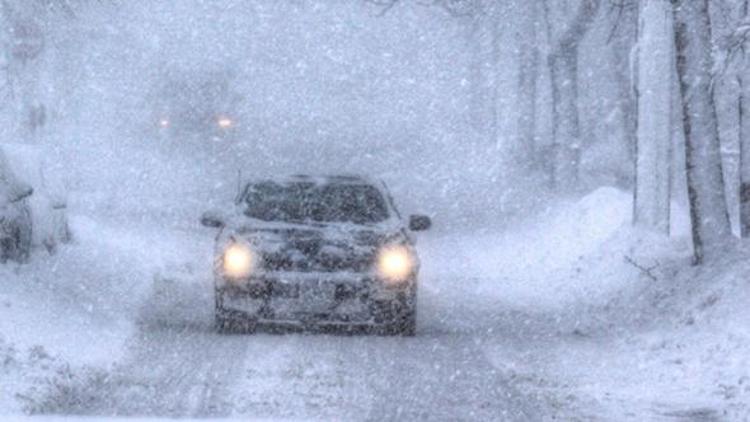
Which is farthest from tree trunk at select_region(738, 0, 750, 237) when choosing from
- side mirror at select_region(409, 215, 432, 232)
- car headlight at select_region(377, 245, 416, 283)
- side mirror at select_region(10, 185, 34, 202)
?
side mirror at select_region(10, 185, 34, 202)

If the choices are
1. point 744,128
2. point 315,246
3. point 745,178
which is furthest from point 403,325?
point 744,128

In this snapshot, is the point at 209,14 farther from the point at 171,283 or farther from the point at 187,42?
the point at 171,283

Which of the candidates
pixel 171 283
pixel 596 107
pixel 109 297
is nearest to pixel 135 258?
pixel 171 283

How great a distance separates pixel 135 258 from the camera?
22.5 m

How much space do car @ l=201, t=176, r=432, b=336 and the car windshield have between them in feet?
1.03

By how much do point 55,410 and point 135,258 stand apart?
43.3 ft

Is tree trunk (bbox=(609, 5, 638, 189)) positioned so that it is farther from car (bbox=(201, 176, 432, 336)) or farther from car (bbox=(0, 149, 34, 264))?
car (bbox=(201, 176, 432, 336))

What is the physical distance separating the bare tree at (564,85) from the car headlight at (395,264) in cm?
1834

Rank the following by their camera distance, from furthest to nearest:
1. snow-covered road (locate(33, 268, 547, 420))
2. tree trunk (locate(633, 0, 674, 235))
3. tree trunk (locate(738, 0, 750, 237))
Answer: tree trunk (locate(633, 0, 674, 235)) → tree trunk (locate(738, 0, 750, 237)) → snow-covered road (locate(33, 268, 547, 420))

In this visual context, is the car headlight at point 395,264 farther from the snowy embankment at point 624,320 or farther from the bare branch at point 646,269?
the bare branch at point 646,269

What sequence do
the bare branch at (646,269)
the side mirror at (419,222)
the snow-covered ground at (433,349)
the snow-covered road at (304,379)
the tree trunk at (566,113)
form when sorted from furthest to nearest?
the tree trunk at (566,113) → the bare branch at (646,269) → the side mirror at (419,222) → the snow-covered ground at (433,349) → the snow-covered road at (304,379)

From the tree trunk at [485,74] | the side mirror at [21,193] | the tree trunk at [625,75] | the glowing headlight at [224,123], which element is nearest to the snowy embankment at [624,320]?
the side mirror at [21,193]

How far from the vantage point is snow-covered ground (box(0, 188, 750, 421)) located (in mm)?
9961

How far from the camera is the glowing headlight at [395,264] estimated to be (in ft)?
44.5
